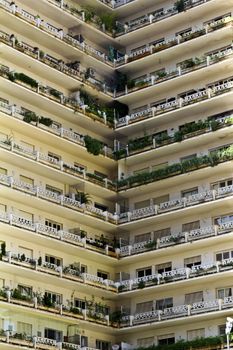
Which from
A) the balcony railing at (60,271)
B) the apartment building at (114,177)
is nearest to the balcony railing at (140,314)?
the apartment building at (114,177)

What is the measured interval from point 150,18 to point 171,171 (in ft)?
40.9

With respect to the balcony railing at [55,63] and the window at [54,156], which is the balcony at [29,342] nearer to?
the window at [54,156]

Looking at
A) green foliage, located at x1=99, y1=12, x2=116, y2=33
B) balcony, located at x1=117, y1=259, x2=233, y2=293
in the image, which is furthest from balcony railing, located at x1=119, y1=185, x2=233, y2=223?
green foliage, located at x1=99, y1=12, x2=116, y2=33

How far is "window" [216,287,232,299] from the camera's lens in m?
55.1

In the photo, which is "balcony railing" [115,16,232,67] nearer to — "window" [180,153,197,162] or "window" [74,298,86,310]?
"window" [180,153,197,162]

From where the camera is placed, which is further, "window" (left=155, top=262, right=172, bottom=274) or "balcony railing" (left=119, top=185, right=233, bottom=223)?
"window" (left=155, top=262, right=172, bottom=274)

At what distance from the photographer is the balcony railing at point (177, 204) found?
2225 inches

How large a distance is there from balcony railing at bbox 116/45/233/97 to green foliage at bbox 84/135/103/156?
5.12 m

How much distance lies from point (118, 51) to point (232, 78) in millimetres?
11205

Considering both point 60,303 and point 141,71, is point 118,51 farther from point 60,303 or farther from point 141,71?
point 60,303

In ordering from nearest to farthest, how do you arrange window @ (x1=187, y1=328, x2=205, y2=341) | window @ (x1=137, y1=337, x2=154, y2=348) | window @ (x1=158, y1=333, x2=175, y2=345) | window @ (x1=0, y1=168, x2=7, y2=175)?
window @ (x1=187, y1=328, x2=205, y2=341) → window @ (x1=0, y1=168, x2=7, y2=175) → window @ (x1=158, y1=333, x2=175, y2=345) → window @ (x1=137, y1=337, x2=154, y2=348)

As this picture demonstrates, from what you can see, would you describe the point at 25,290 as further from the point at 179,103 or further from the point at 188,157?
the point at 179,103

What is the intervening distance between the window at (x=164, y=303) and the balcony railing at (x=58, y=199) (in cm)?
644

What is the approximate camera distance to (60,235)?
56375 mm
